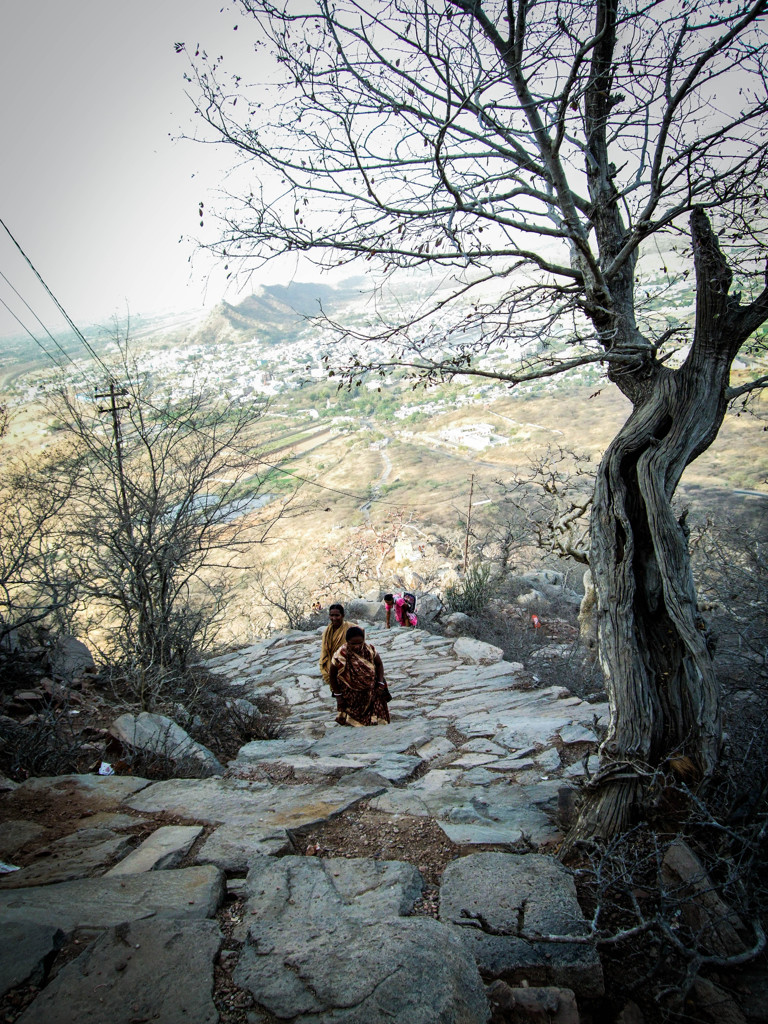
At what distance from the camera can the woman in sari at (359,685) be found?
572 centimetres

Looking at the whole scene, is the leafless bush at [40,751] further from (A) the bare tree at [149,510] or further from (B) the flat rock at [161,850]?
(B) the flat rock at [161,850]

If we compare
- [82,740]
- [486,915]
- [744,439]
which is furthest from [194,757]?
[744,439]

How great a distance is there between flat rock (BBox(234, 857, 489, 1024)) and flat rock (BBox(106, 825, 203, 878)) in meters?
0.52

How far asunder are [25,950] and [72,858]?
3.09 ft

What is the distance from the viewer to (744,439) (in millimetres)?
28281

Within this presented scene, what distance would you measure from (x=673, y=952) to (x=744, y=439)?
32.5 m

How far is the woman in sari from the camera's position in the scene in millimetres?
5719

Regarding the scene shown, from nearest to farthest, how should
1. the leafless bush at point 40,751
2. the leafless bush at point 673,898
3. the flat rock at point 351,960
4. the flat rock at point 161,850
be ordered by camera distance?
1. the flat rock at point 351,960
2. the leafless bush at point 673,898
3. the flat rock at point 161,850
4. the leafless bush at point 40,751

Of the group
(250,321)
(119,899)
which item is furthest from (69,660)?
(250,321)

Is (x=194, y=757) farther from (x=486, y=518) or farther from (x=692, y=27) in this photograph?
(x=486, y=518)

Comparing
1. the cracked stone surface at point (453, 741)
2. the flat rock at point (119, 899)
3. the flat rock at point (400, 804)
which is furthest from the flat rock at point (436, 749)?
the flat rock at point (119, 899)

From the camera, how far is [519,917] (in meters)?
2.06

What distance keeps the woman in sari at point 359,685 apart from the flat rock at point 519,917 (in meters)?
3.26

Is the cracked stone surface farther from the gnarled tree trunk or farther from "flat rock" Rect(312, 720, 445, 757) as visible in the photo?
the gnarled tree trunk
